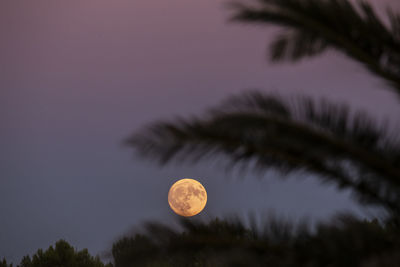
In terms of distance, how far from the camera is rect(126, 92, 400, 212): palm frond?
3982 mm

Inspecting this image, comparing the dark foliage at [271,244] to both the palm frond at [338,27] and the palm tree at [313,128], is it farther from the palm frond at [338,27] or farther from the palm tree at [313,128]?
the palm frond at [338,27]

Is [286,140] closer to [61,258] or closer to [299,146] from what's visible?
[299,146]

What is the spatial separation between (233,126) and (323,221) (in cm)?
109

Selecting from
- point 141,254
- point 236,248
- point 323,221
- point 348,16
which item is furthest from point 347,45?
point 141,254

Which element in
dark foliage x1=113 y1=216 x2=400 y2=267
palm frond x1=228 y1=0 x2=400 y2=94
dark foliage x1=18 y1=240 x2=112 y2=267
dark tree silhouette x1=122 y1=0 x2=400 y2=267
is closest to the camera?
dark foliage x1=113 y1=216 x2=400 y2=267

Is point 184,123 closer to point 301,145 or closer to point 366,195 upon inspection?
point 301,145

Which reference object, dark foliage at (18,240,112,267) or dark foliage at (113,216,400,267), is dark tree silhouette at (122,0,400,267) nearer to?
dark foliage at (113,216,400,267)

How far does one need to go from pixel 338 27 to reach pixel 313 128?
1.11 meters

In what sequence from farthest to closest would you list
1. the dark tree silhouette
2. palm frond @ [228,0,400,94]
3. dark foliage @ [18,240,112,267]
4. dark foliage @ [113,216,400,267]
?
dark foliage @ [18,240,112,267]
palm frond @ [228,0,400,94]
the dark tree silhouette
dark foliage @ [113,216,400,267]

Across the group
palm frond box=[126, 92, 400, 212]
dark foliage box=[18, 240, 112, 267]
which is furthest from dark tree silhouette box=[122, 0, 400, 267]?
dark foliage box=[18, 240, 112, 267]

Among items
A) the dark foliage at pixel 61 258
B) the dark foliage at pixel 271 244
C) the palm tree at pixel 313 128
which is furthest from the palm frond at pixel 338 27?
the dark foliage at pixel 61 258

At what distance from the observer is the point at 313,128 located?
161 inches

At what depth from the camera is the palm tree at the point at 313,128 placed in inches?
157

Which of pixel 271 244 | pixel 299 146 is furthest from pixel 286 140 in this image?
pixel 271 244
